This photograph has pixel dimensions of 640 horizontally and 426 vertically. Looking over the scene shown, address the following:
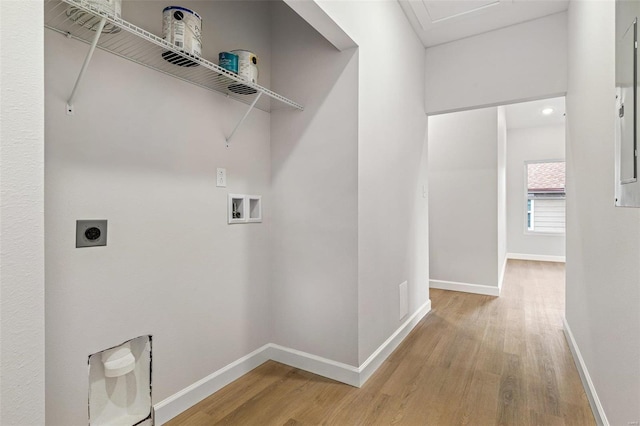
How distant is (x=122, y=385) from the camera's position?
59.4 inches

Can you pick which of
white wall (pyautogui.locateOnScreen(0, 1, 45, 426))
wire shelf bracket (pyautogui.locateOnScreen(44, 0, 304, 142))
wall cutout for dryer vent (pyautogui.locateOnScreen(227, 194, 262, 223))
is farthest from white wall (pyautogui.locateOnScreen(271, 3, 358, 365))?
white wall (pyautogui.locateOnScreen(0, 1, 45, 426))

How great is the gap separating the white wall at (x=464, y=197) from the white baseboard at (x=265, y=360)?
2070 mm

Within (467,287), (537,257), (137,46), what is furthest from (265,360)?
(537,257)

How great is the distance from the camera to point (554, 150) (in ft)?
21.4

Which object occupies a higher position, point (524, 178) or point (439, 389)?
point (524, 178)

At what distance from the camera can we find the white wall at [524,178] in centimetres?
656

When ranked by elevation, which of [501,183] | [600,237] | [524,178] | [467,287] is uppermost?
[524,178]

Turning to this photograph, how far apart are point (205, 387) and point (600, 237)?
89.7 inches

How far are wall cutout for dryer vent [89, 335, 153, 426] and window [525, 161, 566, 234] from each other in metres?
7.54

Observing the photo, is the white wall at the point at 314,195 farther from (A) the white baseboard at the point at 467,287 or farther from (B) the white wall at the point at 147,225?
(A) the white baseboard at the point at 467,287

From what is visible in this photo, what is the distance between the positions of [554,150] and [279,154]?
21.8 feet

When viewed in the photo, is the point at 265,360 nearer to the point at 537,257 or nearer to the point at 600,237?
the point at 600,237

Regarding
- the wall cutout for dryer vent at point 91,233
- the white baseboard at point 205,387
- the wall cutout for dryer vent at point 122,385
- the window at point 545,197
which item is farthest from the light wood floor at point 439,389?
the window at point 545,197

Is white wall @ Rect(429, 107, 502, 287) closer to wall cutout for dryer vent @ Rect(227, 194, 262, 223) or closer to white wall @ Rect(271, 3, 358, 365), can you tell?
white wall @ Rect(271, 3, 358, 365)
